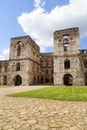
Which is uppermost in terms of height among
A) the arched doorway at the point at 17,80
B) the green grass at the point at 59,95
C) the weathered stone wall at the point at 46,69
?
the weathered stone wall at the point at 46,69

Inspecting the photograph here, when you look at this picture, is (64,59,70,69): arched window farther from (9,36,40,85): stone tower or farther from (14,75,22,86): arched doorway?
(14,75,22,86): arched doorway

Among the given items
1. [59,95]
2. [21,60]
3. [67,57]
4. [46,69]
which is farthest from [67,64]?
[59,95]

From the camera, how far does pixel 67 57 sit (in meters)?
32.2

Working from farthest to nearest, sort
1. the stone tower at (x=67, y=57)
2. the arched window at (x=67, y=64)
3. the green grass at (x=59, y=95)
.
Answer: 1. the arched window at (x=67, y=64)
2. the stone tower at (x=67, y=57)
3. the green grass at (x=59, y=95)

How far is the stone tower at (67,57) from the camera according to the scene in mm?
31169

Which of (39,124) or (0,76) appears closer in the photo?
(39,124)

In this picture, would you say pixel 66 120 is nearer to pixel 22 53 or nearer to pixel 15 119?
pixel 15 119

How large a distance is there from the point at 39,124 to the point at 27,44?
32.8m

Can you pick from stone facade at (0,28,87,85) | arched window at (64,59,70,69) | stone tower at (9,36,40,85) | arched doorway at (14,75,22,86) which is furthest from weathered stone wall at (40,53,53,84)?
arched window at (64,59,70,69)

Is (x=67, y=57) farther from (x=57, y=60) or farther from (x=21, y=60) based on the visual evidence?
(x=21, y=60)

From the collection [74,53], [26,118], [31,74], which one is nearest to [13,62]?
[31,74]

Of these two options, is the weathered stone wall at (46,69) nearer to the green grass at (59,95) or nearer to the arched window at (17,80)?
the arched window at (17,80)

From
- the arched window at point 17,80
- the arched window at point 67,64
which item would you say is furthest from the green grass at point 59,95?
the arched window at point 17,80

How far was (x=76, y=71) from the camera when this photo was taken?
31.1 metres
